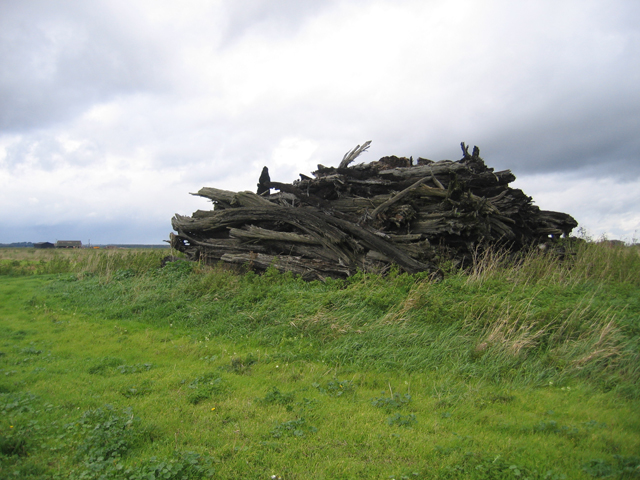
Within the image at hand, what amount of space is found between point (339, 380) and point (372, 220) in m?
6.48

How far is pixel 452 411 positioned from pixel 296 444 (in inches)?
73.2

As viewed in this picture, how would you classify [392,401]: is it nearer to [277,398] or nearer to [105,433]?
[277,398]

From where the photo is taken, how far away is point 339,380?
545cm

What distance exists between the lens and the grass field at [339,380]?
358 cm

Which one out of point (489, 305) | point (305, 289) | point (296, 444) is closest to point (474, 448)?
point (296, 444)

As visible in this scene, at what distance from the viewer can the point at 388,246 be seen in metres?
10.0

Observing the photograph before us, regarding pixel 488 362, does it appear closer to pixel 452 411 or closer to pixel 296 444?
pixel 452 411

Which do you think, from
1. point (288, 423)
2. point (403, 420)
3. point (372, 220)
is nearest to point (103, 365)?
point (288, 423)

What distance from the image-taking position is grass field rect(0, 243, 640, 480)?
3576mm

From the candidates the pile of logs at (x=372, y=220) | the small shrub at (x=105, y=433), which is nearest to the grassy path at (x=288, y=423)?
the small shrub at (x=105, y=433)

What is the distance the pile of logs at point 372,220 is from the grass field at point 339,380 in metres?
0.99

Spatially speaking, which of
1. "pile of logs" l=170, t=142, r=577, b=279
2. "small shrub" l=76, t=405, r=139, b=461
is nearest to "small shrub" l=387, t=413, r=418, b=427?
"small shrub" l=76, t=405, r=139, b=461

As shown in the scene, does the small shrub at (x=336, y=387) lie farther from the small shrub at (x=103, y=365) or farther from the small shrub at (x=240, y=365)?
the small shrub at (x=103, y=365)

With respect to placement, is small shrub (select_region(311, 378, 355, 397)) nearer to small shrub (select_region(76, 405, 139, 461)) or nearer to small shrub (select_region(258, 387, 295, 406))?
small shrub (select_region(258, 387, 295, 406))
